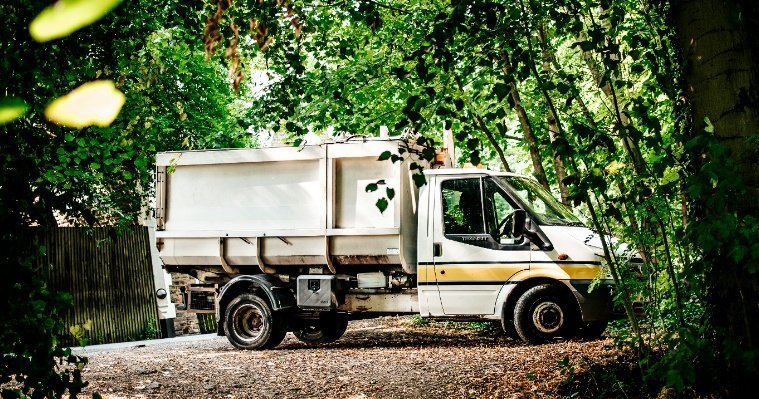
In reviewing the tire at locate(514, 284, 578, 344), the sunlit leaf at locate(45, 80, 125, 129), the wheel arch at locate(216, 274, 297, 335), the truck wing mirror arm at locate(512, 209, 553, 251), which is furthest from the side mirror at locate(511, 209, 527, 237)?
the sunlit leaf at locate(45, 80, 125, 129)

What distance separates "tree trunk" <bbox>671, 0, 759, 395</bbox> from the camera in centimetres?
408

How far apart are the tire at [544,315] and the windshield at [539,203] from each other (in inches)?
39.6

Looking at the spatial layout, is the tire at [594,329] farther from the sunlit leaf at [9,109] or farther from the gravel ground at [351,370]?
the sunlit leaf at [9,109]

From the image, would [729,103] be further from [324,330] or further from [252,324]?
[324,330]

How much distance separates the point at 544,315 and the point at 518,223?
1.30 metres

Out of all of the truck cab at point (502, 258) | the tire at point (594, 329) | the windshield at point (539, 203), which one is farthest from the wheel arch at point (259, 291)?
the tire at point (594, 329)

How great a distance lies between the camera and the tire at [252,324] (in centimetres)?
1096

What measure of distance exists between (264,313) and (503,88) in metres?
7.81

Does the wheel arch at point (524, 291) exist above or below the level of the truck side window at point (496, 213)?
below

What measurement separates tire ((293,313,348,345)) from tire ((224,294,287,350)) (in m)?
0.81

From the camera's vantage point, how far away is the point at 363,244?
10.6 m

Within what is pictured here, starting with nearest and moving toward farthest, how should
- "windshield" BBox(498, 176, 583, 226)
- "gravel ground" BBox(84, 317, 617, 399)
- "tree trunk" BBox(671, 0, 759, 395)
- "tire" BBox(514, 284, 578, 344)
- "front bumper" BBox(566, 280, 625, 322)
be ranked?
"tree trunk" BBox(671, 0, 759, 395) < "gravel ground" BBox(84, 317, 617, 399) < "front bumper" BBox(566, 280, 625, 322) < "tire" BBox(514, 284, 578, 344) < "windshield" BBox(498, 176, 583, 226)

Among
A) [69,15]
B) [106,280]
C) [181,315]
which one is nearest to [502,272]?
[106,280]

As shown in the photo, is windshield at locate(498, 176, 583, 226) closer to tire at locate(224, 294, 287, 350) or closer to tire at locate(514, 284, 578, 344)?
tire at locate(514, 284, 578, 344)
